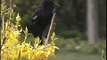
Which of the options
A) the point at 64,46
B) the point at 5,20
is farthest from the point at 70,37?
the point at 5,20

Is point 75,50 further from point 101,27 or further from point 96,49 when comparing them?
point 101,27

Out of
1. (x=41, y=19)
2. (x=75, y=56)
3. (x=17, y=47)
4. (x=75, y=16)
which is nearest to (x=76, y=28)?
(x=75, y=16)

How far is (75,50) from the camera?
651 inches

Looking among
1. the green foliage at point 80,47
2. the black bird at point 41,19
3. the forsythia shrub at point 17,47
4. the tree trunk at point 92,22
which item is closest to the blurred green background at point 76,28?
the green foliage at point 80,47

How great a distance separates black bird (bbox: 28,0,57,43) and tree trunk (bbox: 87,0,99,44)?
1415cm

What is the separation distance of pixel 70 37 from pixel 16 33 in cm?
1690

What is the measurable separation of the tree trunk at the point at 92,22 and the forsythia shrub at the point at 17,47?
15258mm

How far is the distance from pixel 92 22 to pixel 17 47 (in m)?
16.1

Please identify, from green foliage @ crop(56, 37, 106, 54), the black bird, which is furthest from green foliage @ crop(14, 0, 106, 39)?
the black bird

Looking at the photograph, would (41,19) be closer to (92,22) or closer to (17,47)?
(17,47)

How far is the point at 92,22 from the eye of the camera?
18750mm

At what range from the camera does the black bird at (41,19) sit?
150 inches

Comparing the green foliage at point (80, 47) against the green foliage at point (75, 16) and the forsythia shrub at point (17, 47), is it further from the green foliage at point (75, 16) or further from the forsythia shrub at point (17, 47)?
the forsythia shrub at point (17, 47)

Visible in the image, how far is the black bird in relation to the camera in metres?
3.80
